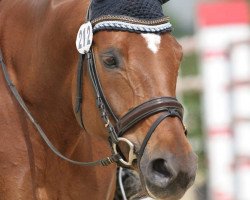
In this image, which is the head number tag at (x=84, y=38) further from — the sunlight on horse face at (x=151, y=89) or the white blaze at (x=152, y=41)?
the white blaze at (x=152, y=41)

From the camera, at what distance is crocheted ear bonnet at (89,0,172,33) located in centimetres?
399

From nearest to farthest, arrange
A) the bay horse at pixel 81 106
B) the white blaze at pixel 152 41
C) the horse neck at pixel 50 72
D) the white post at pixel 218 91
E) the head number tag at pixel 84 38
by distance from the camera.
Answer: the bay horse at pixel 81 106, the white blaze at pixel 152 41, the head number tag at pixel 84 38, the horse neck at pixel 50 72, the white post at pixel 218 91

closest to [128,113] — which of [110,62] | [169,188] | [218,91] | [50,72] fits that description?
[110,62]

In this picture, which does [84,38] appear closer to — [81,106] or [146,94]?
[81,106]

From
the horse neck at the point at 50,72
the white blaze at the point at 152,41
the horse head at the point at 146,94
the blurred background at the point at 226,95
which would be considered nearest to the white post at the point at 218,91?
Result: the blurred background at the point at 226,95

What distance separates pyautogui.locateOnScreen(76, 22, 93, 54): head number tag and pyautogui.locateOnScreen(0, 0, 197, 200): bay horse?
4cm

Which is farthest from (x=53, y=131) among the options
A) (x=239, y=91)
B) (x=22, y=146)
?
(x=239, y=91)

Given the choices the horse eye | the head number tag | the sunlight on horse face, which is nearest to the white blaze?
the sunlight on horse face

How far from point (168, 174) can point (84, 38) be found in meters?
0.88

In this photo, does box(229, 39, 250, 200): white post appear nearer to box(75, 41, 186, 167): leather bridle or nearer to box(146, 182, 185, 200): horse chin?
box(75, 41, 186, 167): leather bridle

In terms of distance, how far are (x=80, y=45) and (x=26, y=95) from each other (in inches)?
24.1

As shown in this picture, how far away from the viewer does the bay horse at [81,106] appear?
3814mm

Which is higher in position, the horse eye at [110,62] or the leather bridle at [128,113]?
the horse eye at [110,62]

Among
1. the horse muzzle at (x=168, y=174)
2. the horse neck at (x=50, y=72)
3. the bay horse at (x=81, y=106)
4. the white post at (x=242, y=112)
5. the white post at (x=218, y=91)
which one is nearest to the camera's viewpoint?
the horse muzzle at (x=168, y=174)
